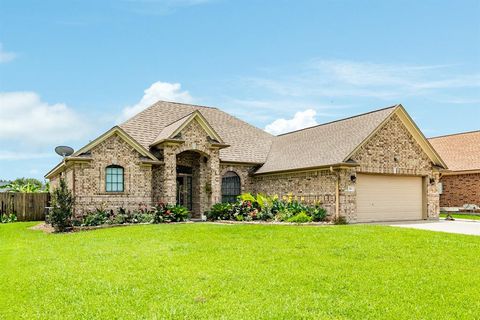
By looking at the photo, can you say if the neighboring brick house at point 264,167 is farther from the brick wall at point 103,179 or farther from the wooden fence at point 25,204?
the wooden fence at point 25,204

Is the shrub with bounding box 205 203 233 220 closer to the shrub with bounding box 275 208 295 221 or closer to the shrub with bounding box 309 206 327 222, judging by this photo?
the shrub with bounding box 275 208 295 221

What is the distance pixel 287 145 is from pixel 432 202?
8.66 meters

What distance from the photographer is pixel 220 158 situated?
25.7m

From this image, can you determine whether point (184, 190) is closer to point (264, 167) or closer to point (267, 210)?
point (264, 167)

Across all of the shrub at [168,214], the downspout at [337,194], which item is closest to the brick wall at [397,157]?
the downspout at [337,194]

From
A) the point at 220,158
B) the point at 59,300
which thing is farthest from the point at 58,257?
the point at 220,158

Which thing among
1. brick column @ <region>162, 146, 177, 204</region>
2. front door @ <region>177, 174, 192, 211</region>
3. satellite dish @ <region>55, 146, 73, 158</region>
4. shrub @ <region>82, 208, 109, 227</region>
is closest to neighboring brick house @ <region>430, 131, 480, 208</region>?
front door @ <region>177, 174, 192, 211</region>

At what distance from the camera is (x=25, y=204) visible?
91.0 feet

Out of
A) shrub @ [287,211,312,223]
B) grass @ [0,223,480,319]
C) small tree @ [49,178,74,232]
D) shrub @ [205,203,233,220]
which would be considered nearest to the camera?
grass @ [0,223,480,319]

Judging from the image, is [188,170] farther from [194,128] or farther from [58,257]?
[58,257]

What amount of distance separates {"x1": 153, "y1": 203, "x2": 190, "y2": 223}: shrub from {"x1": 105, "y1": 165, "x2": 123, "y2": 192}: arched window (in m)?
2.07

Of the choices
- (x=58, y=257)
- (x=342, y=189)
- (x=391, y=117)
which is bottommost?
(x=58, y=257)

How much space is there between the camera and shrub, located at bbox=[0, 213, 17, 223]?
26.8 meters

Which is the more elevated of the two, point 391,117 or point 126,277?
point 391,117
